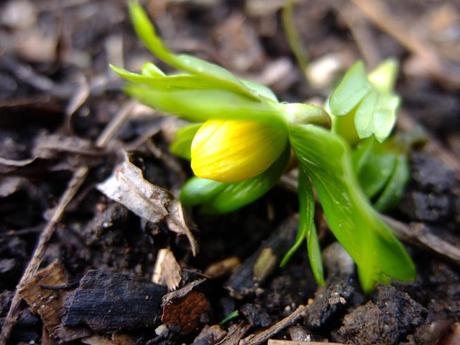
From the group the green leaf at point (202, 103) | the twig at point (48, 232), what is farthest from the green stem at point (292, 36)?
the green leaf at point (202, 103)

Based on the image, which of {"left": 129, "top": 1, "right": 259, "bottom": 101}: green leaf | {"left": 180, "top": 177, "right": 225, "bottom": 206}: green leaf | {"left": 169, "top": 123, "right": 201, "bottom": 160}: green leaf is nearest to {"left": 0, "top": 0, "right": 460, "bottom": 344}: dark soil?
{"left": 180, "top": 177, "right": 225, "bottom": 206}: green leaf

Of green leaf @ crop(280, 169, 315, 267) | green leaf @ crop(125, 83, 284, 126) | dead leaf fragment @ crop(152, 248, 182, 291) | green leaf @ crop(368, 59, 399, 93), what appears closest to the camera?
green leaf @ crop(125, 83, 284, 126)

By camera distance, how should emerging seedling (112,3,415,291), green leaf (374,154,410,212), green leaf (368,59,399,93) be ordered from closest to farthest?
emerging seedling (112,3,415,291), green leaf (374,154,410,212), green leaf (368,59,399,93)

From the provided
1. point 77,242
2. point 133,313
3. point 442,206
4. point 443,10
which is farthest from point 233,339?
point 443,10

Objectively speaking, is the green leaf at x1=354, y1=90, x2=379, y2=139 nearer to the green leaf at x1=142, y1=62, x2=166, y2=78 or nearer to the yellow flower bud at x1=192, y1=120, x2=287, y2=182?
the yellow flower bud at x1=192, y1=120, x2=287, y2=182

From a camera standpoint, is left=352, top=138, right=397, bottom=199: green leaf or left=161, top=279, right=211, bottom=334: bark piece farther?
left=352, top=138, right=397, bottom=199: green leaf

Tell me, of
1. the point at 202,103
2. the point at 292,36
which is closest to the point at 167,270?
the point at 202,103

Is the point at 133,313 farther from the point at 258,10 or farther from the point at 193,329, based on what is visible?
the point at 258,10
